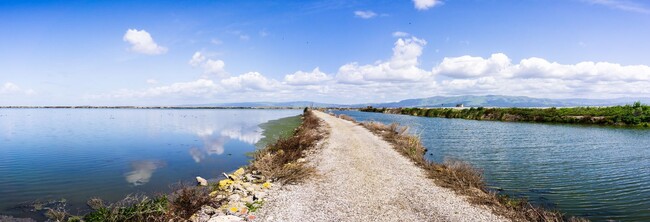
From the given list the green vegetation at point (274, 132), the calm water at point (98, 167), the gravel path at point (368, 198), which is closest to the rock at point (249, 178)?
the gravel path at point (368, 198)

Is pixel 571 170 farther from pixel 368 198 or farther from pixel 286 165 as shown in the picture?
pixel 286 165

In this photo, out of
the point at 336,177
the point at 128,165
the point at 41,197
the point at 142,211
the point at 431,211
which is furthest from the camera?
the point at 128,165

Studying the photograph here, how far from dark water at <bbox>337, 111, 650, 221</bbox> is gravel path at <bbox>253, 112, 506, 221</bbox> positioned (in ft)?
13.5

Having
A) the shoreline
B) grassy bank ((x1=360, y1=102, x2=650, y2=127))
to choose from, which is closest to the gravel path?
the shoreline

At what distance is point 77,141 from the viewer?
33.6m

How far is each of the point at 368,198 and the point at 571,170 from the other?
522 inches

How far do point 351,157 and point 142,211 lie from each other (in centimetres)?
1221

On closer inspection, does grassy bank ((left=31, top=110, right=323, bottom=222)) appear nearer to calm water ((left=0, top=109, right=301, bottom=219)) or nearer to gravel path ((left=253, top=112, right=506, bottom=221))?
gravel path ((left=253, top=112, right=506, bottom=221))

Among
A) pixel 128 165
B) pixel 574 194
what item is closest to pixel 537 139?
pixel 574 194

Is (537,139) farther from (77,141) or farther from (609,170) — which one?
(77,141)

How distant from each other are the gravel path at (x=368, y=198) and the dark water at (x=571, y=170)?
4102 mm

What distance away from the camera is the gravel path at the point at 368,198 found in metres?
10.4

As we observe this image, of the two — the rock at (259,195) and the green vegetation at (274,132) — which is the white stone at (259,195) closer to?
the rock at (259,195)

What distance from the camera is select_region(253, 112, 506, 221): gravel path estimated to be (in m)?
10.4
